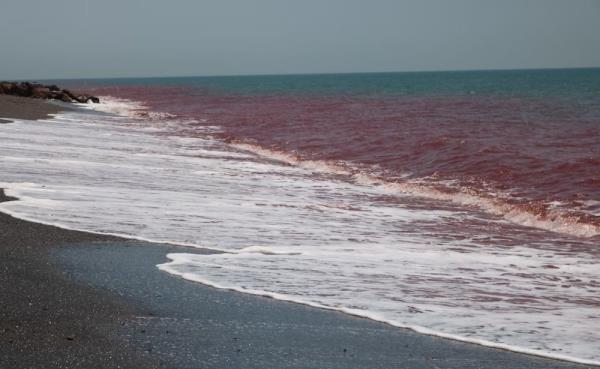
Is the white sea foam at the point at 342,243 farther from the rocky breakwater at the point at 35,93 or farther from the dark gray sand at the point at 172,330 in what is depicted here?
the rocky breakwater at the point at 35,93

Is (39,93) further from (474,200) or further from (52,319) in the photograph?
(52,319)

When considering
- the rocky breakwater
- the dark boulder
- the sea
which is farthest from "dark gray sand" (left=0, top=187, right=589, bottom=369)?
the dark boulder

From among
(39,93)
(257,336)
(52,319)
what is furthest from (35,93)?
(257,336)

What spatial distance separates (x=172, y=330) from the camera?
5.24 metres

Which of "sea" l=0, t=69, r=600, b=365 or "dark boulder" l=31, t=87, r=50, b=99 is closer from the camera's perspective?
"sea" l=0, t=69, r=600, b=365

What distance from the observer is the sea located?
255 inches

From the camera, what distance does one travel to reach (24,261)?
6723mm

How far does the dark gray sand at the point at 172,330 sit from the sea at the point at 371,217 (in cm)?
34

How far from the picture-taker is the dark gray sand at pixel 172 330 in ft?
15.4

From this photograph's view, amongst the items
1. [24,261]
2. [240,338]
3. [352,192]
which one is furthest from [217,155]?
[240,338]

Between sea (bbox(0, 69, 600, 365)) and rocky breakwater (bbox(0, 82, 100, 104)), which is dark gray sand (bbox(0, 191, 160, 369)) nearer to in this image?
sea (bbox(0, 69, 600, 365))

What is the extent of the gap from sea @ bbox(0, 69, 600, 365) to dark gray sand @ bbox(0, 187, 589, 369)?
344 millimetres

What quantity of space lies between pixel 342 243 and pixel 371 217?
2.44 meters

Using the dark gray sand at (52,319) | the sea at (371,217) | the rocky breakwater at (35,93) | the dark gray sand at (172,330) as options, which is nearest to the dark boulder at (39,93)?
the rocky breakwater at (35,93)
